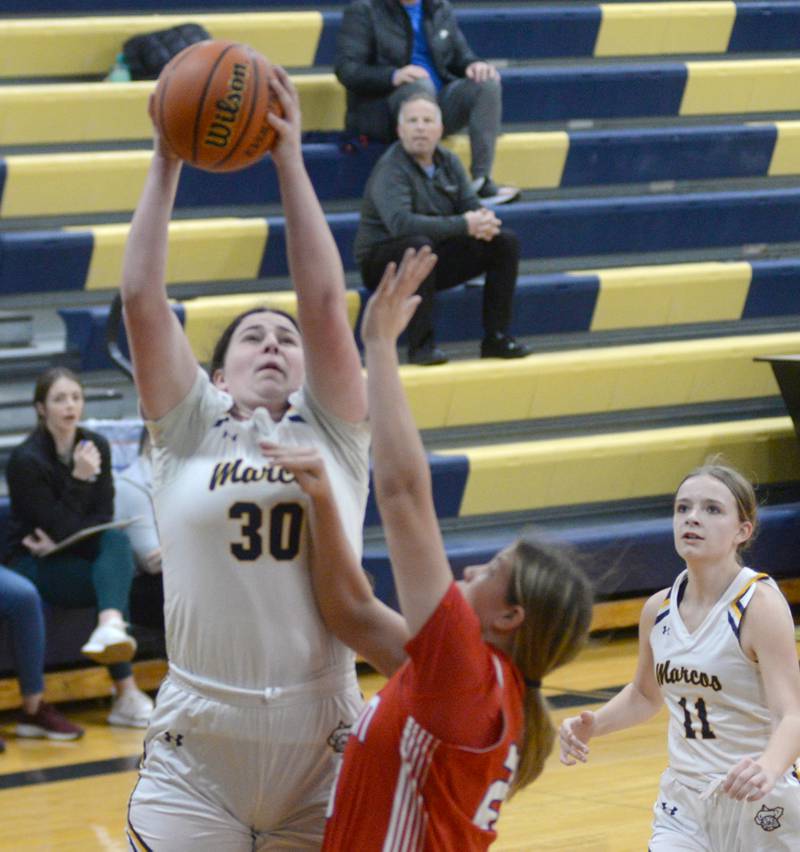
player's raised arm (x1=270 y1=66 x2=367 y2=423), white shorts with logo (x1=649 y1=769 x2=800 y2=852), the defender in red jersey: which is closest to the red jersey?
the defender in red jersey

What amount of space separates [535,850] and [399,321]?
2794mm

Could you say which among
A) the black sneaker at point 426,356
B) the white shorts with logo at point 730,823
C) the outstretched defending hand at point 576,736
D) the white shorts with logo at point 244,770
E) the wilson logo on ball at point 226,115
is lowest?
the black sneaker at point 426,356

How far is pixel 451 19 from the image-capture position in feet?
25.9

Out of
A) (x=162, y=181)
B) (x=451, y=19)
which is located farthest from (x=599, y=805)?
(x=451, y=19)

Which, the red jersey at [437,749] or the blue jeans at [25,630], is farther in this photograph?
the blue jeans at [25,630]

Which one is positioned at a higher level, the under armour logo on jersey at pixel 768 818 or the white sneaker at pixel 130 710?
the under armour logo on jersey at pixel 768 818

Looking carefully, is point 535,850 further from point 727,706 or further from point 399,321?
point 399,321

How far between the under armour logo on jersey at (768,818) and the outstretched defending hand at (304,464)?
1.43 m

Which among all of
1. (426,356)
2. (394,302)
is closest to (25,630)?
(426,356)

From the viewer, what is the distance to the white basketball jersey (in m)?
3.31

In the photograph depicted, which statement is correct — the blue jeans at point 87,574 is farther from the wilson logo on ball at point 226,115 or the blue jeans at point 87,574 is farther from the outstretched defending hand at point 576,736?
the wilson logo on ball at point 226,115

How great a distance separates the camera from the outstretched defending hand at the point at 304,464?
2.27 metres

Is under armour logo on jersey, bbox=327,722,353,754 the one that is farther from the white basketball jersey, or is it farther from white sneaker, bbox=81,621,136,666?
white sneaker, bbox=81,621,136,666

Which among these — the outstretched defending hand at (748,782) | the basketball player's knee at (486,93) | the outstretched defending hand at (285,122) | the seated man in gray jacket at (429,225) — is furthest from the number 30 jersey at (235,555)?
the basketball player's knee at (486,93)
